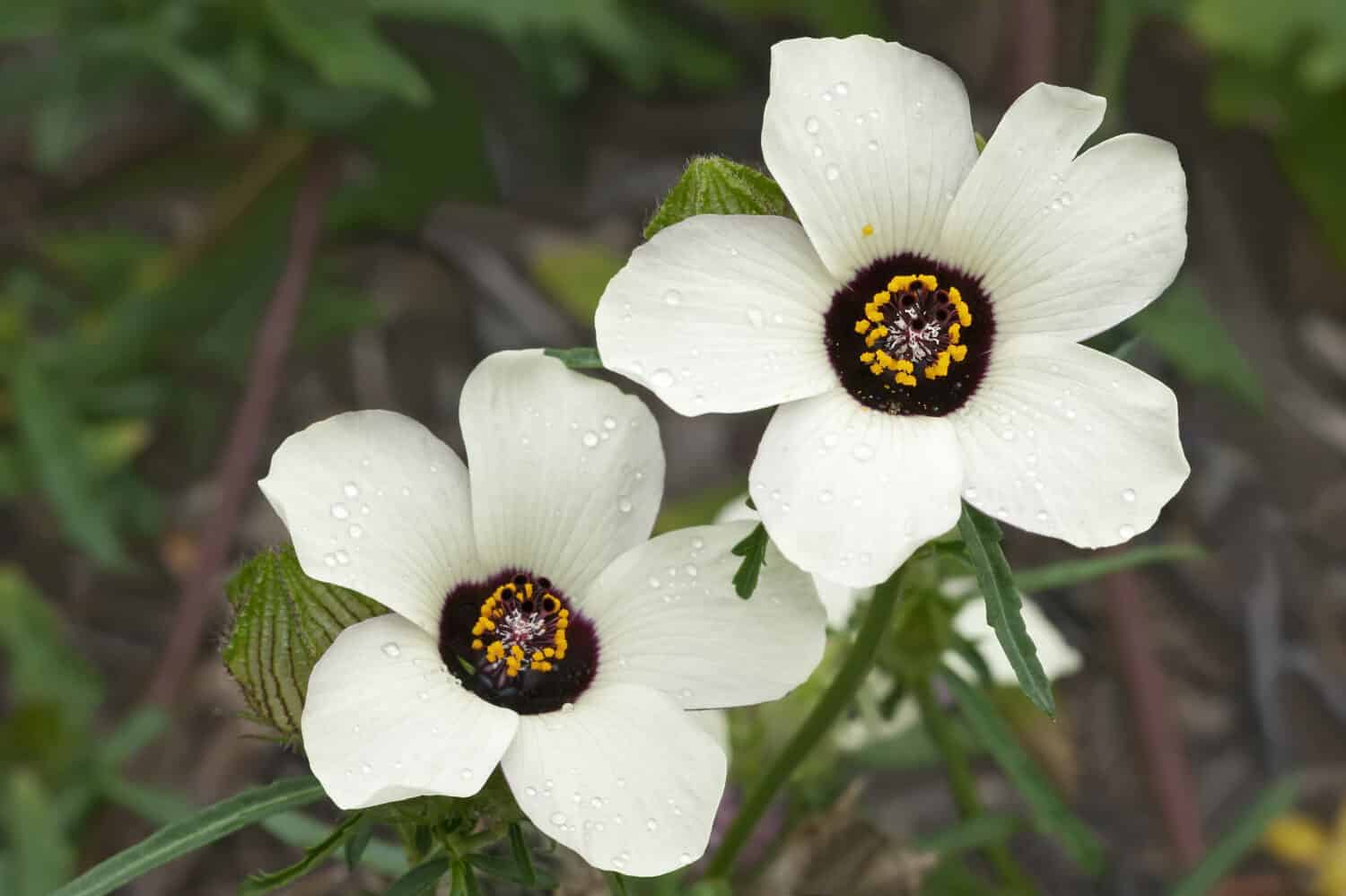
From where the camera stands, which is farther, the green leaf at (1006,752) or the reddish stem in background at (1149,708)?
the reddish stem in background at (1149,708)

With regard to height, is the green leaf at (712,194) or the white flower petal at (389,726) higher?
the green leaf at (712,194)

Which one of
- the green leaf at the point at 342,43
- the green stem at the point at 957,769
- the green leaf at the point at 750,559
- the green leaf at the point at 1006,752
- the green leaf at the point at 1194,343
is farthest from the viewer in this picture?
the green leaf at the point at 1194,343

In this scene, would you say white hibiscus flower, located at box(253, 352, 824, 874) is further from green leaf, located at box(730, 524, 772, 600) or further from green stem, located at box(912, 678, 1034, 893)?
green stem, located at box(912, 678, 1034, 893)

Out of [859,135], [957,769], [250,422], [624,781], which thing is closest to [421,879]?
[624,781]

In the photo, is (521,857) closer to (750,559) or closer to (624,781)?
(624,781)

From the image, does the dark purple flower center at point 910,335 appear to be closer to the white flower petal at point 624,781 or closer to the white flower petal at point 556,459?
the white flower petal at point 556,459

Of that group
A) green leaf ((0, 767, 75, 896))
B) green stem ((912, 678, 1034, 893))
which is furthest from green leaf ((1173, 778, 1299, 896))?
green leaf ((0, 767, 75, 896))

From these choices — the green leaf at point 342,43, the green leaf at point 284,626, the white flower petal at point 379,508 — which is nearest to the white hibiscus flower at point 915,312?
the white flower petal at point 379,508

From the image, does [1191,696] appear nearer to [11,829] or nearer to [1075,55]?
[1075,55]
